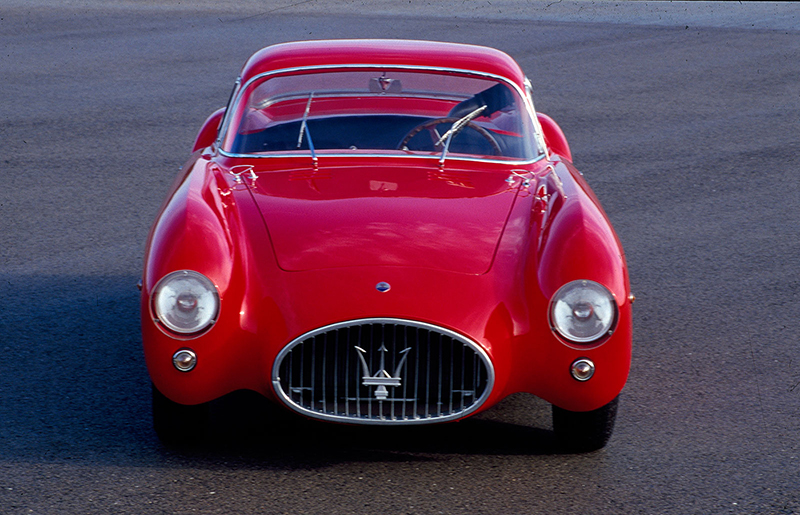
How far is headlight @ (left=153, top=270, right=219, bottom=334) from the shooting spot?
12.8 feet

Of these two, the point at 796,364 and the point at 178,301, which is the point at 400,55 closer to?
the point at 178,301

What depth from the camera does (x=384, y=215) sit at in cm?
430

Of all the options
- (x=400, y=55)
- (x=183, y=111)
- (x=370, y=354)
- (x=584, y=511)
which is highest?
(x=400, y=55)

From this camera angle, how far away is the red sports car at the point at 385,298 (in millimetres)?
3822

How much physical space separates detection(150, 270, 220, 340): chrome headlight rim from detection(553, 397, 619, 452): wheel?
4.52ft

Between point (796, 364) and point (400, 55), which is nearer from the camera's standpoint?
point (796, 364)

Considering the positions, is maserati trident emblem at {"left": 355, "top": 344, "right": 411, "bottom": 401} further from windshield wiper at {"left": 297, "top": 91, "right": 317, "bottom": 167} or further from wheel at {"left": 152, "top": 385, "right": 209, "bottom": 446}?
windshield wiper at {"left": 297, "top": 91, "right": 317, "bottom": 167}

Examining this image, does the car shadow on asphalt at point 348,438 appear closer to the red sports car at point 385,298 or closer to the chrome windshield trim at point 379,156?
the red sports car at point 385,298

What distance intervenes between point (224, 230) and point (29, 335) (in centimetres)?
167

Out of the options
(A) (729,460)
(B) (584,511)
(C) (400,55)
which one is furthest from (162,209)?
(A) (729,460)

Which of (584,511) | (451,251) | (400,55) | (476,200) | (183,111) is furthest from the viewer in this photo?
(183,111)

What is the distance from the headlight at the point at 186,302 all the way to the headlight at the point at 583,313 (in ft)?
4.14

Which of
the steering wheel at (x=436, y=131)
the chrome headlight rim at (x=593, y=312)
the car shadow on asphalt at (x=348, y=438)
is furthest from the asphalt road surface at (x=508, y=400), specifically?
the steering wheel at (x=436, y=131)

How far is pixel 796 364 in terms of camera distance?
200 inches
